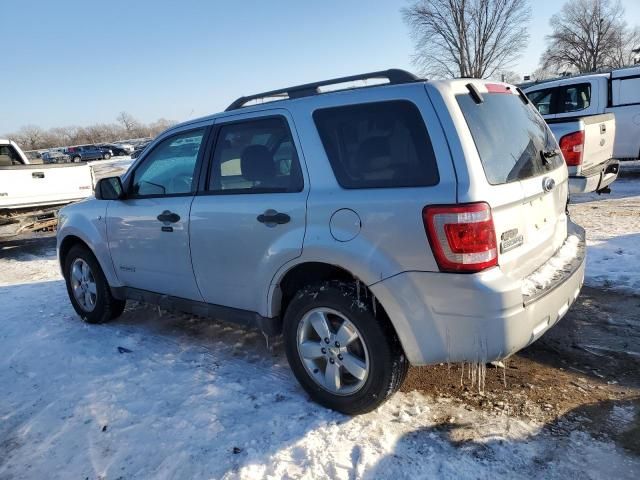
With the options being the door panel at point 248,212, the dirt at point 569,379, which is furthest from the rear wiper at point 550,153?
the door panel at point 248,212

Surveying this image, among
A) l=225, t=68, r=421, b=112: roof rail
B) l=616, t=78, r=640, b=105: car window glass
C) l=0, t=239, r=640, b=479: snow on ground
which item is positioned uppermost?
l=225, t=68, r=421, b=112: roof rail

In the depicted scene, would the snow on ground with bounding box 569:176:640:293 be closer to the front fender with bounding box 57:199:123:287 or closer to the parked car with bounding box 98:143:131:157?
the front fender with bounding box 57:199:123:287

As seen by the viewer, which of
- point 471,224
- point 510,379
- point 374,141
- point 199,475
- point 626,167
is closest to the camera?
point 471,224

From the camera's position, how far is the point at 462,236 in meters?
2.46

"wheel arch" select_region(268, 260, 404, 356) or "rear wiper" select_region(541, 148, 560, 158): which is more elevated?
"rear wiper" select_region(541, 148, 560, 158)

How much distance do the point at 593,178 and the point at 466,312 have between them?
5.36 metres

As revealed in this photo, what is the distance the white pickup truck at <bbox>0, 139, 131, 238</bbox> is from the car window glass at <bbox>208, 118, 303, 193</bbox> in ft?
22.9

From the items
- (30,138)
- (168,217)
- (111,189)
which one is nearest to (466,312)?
(168,217)

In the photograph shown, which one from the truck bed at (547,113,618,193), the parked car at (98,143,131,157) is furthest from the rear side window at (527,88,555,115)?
the parked car at (98,143,131,157)

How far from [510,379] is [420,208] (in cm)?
152

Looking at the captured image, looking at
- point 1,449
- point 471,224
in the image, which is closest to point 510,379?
point 471,224

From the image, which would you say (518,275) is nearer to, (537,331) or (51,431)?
(537,331)

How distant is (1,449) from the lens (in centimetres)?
304

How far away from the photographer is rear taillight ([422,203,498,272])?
2.45 metres
